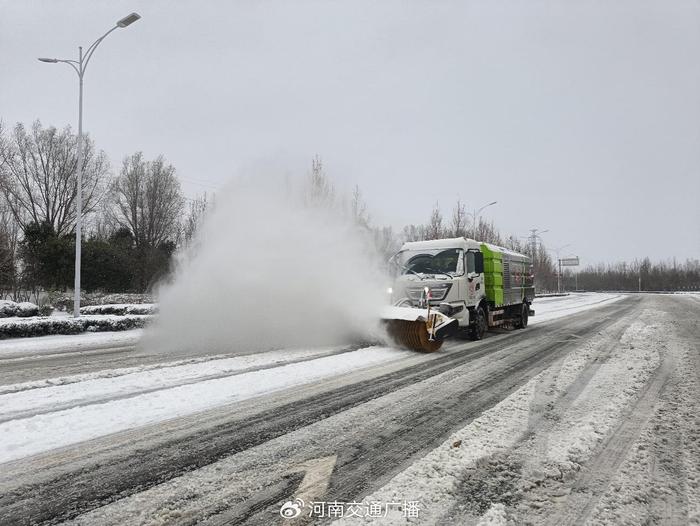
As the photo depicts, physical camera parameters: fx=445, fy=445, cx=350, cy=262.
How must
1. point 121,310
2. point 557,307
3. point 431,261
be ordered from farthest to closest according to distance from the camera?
1. point 557,307
2. point 121,310
3. point 431,261

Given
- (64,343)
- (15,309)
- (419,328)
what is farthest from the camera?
(15,309)

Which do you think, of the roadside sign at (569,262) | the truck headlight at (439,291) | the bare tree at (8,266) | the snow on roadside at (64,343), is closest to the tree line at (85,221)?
the bare tree at (8,266)

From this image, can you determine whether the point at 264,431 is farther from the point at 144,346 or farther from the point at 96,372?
the point at 144,346

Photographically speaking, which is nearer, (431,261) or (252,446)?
(252,446)

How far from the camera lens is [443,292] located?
11883 mm

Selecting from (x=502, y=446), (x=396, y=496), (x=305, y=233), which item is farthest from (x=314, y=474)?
(x=305, y=233)

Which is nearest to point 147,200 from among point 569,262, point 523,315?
point 523,315

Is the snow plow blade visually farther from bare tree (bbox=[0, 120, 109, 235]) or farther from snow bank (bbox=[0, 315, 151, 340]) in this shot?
bare tree (bbox=[0, 120, 109, 235])

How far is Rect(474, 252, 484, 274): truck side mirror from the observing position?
1295cm

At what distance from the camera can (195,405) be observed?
5.66 meters

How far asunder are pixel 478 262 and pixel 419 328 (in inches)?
154

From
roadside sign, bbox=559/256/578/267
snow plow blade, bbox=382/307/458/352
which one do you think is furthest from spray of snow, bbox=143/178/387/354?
roadside sign, bbox=559/256/578/267

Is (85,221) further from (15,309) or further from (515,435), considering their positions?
(515,435)

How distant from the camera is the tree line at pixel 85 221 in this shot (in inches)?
1139
